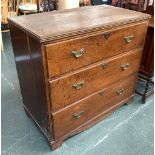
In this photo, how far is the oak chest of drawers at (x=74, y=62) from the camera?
46.1 inches

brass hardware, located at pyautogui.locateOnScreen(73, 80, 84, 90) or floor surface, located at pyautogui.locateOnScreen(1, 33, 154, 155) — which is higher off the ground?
brass hardware, located at pyautogui.locateOnScreen(73, 80, 84, 90)

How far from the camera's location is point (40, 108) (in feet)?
4.81

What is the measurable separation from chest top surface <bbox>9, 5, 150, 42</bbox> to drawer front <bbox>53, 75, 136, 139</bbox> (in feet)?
1.75

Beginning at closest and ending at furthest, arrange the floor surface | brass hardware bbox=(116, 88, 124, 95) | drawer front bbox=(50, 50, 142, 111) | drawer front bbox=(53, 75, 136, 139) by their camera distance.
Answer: drawer front bbox=(50, 50, 142, 111) → drawer front bbox=(53, 75, 136, 139) → the floor surface → brass hardware bbox=(116, 88, 124, 95)

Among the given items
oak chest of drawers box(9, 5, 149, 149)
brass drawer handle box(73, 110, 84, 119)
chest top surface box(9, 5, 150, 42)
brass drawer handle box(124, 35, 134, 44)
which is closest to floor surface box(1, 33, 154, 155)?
oak chest of drawers box(9, 5, 149, 149)

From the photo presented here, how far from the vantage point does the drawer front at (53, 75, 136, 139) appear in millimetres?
1449

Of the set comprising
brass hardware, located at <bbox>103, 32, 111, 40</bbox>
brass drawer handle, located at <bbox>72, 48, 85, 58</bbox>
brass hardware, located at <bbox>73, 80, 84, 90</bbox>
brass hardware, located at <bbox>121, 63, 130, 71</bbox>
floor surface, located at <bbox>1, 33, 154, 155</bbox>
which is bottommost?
floor surface, located at <bbox>1, 33, 154, 155</bbox>

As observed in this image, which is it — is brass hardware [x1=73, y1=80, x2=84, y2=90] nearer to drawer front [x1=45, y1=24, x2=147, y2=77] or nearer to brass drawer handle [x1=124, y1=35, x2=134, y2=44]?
drawer front [x1=45, y1=24, x2=147, y2=77]

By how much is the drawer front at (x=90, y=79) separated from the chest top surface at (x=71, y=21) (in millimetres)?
277

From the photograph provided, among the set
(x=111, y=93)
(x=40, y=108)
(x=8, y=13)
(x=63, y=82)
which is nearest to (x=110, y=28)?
(x=63, y=82)

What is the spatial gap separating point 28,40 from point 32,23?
0.42 feet

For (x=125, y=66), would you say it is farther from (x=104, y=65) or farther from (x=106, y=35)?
(x=106, y=35)

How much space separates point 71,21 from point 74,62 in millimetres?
277

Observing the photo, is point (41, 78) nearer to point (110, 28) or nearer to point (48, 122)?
point (48, 122)
